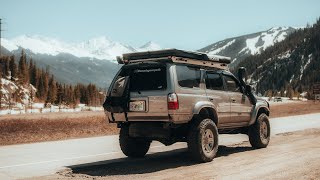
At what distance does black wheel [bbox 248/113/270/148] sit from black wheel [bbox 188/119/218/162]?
2353mm

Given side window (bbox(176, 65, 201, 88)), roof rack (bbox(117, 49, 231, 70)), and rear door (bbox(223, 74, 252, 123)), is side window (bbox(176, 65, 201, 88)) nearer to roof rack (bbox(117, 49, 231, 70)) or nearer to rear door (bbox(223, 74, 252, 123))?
roof rack (bbox(117, 49, 231, 70))

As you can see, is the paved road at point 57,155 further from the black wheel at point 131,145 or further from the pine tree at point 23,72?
the pine tree at point 23,72

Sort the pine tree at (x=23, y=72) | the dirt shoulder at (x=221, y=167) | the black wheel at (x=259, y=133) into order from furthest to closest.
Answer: the pine tree at (x=23, y=72), the black wheel at (x=259, y=133), the dirt shoulder at (x=221, y=167)

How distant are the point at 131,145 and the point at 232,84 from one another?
316 cm

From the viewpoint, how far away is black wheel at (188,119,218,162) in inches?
376

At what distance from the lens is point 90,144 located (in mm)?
14703

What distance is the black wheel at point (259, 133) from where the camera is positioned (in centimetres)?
1213

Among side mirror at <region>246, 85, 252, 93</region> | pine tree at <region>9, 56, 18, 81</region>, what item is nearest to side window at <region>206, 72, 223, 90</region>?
side mirror at <region>246, 85, 252, 93</region>

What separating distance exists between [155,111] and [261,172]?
2.56 meters

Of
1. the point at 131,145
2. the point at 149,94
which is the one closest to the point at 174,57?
the point at 149,94

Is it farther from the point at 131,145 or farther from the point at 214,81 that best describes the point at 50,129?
the point at 214,81

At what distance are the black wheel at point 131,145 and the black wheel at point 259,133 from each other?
9.94 feet

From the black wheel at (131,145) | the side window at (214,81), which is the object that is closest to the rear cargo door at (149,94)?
the black wheel at (131,145)

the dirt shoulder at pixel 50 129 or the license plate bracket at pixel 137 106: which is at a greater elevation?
the license plate bracket at pixel 137 106
